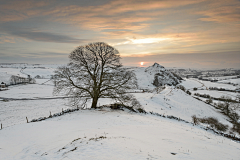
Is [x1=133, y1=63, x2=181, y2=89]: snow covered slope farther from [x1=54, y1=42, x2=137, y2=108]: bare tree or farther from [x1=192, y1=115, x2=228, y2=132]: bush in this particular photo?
[x1=54, y1=42, x2=137, y2=108]: bare tree

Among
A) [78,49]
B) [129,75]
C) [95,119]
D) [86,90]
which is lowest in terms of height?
[95,119]

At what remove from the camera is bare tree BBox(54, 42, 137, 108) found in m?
17.3

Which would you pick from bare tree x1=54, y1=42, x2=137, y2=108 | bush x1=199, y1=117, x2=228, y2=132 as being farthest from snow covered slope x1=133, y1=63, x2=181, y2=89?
bare tree x1=54, y1=42, x2=137, y2=108

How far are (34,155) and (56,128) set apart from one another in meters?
4.94

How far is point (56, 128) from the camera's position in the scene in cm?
1215

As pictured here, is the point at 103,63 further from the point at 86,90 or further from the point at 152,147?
the point at 152,147

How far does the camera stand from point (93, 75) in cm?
1817

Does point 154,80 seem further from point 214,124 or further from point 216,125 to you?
point 216,125

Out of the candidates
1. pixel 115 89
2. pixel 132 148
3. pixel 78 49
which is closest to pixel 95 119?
pixel 115 89

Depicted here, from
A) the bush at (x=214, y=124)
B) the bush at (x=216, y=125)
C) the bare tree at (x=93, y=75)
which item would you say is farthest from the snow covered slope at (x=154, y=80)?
the bare tree at (x=93, y=75)

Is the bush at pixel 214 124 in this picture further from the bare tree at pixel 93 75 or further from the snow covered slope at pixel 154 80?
the snow covered slope at pixel 154 80

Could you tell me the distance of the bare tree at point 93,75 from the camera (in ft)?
56.9

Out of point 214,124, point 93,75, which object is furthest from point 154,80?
point 93,75

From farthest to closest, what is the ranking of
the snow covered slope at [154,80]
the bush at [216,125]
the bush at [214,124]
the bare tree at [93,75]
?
1. the snow covered slope at [154,80]
2. the bush at [216,125]
3. the bush at [214,124]
4. the bare tree at [93,75]
